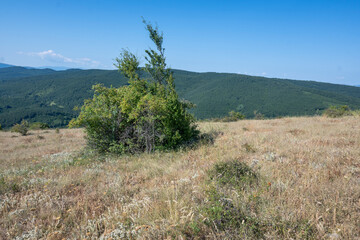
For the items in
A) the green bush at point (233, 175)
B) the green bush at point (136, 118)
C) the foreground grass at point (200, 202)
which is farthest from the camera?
the green bush at point (136, 118)

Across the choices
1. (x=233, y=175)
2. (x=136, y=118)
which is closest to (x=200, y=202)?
(x=233, y=175)

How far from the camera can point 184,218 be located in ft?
8.88

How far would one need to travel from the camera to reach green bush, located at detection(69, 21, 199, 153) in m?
7.91

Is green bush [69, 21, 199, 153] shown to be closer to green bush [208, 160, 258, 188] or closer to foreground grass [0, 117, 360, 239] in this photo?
foreground grass [0, 117, 360, 239]

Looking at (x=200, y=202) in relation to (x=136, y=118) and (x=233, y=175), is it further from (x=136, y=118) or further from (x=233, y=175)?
(x=136, y=118)

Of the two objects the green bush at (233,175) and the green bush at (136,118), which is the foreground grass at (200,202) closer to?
the green bush at (233,175)

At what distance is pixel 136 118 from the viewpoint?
783 centimetres

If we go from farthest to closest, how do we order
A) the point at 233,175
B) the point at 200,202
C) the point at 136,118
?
the point at 136,118
the point at 233,175
the point at 200,202

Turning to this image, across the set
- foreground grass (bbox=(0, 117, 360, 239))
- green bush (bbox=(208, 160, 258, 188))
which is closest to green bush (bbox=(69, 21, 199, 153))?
foreground grass (bbox=(0, 117, 360, 239))

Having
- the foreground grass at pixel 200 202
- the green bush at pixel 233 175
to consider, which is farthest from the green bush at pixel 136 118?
the green bush at pixel 233 175

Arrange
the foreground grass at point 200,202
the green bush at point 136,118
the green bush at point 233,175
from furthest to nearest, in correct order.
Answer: the green bush at point 136,118, the green bush at point 233,175, the foreground grass at point 200,202

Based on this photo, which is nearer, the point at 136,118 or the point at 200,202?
the point at 200,202

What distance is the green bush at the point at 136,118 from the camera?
7.91 meters

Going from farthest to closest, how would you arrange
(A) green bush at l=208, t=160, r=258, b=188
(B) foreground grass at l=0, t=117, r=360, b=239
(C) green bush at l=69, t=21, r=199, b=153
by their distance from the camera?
(C) green bush at l=69, t=21, r=199, b=153 < (A) green bush at l=208, t=160, r=258, b=188 < (B) foreground grass at l=0, t=117, r=360, b=239
